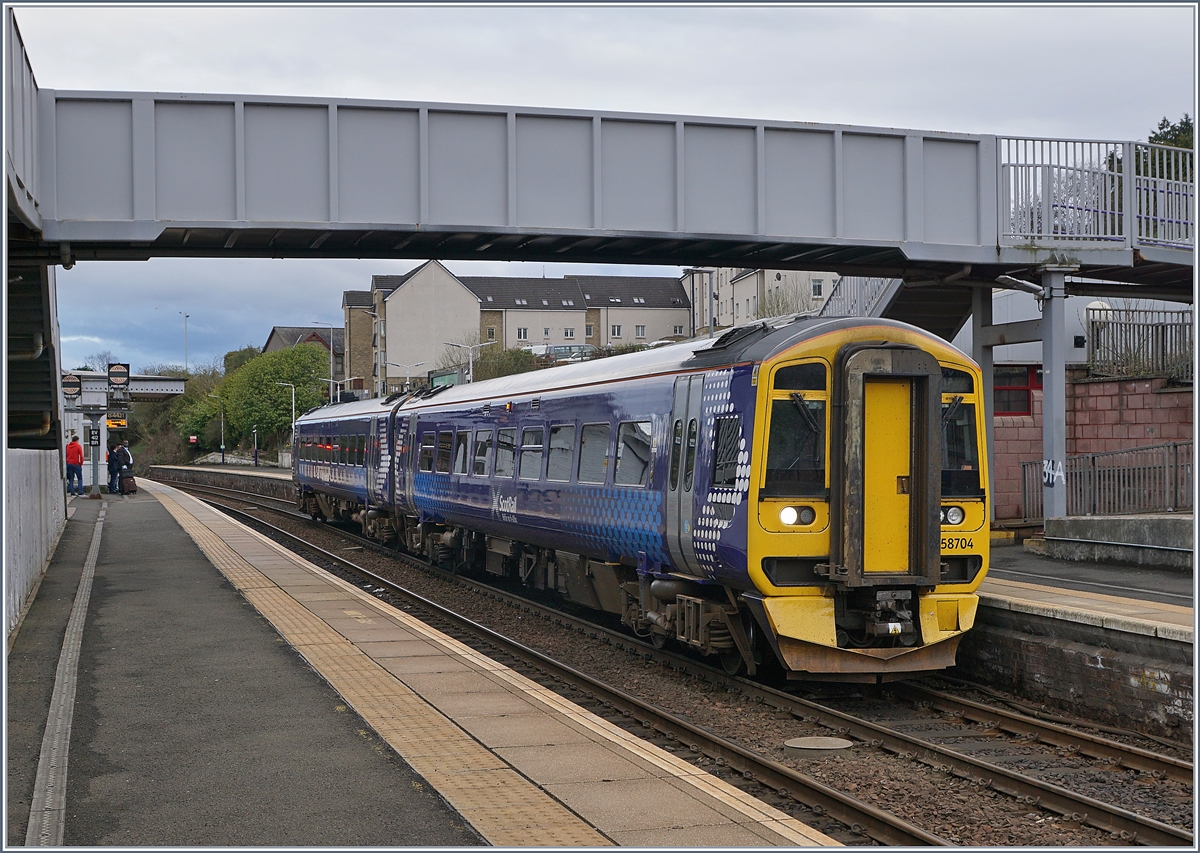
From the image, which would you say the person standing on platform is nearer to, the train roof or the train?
the train roof

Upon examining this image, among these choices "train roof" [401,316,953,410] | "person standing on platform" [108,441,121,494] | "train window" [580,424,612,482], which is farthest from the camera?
"person standing on platform" [108,441,121,494]

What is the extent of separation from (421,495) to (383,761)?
1246cm

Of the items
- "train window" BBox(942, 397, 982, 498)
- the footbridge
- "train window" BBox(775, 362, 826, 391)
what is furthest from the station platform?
the footbridge

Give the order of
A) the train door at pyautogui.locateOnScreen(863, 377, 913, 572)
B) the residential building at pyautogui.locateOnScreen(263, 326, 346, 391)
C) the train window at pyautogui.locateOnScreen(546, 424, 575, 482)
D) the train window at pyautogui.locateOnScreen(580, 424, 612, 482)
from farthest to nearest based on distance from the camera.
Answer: the residential building at pyautogui.locateOnScreen(263, 326, 346, 391), the train window at pyautogui.locateOnScreen(546, 424, 575, 482), the train window at pyautogui.locateOnScreen(580, 424, 612, 482), the train door at pyautogui.locateOnScreen(863, 377, 913, 572)

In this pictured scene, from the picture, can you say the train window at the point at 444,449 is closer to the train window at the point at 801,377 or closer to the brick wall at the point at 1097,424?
the brick wall at the point at 1097,424

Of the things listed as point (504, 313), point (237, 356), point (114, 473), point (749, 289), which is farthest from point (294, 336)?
point (114, 473)

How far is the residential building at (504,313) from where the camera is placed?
8575 centimetres

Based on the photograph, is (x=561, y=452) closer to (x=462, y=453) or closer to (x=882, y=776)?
(x=462, y=453)

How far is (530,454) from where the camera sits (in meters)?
14.3

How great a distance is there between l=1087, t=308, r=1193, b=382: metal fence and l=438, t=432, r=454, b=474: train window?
453 inches

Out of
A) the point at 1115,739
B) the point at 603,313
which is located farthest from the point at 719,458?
the point at 603,313

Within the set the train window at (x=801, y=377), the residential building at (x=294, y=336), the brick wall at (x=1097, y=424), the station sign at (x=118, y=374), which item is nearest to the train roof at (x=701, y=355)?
the train window at (x=801, y=377)

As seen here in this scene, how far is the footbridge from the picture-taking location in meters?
14.7

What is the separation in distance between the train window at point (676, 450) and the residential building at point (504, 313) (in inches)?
2663
